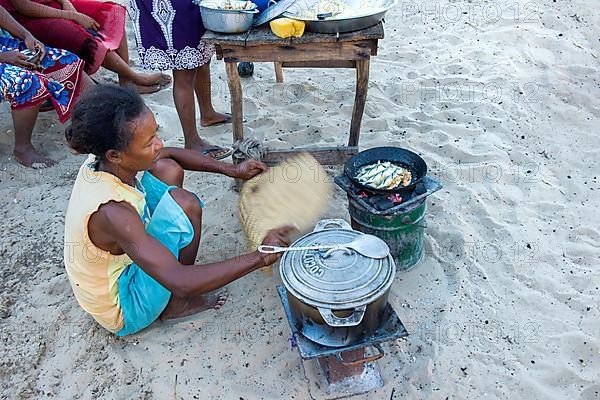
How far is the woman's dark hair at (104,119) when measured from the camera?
1778 millimetres

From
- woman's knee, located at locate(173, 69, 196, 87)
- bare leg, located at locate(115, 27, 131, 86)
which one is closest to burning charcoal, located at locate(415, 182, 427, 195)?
woman's knee, located at locate(173, 69, 196, 87)

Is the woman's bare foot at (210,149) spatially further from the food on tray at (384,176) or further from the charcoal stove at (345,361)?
the charcoal stove at (345,361)

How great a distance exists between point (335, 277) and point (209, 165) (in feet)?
3.19

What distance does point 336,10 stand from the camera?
255 cm

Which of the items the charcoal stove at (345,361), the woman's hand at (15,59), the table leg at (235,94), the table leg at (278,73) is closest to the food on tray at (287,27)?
the table leg at (235,94)

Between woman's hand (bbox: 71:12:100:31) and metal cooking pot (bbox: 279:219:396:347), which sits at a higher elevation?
woman's hand (bbox: 71:12:100:31)

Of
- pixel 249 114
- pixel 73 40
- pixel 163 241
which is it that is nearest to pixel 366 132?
pixel 249 114

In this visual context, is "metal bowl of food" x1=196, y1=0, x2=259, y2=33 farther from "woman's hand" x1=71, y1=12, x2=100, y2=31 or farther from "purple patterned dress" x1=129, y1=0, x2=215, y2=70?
"woman's hand" x1=71, y1=12, x2=100, y2=31

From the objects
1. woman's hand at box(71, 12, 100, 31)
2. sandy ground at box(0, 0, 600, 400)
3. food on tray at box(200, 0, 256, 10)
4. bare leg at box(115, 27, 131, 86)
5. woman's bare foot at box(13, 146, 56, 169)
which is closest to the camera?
sandy ground at box(0, 0, 600, 400)

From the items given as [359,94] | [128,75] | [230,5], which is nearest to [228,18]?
[230,5]

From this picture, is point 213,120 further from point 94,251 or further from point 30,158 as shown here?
point 94,251

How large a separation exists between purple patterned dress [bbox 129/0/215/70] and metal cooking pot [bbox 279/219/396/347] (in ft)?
4.97

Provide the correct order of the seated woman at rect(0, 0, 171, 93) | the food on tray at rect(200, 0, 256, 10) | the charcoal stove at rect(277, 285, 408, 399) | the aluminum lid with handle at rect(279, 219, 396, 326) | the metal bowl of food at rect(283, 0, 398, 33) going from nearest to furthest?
the aluminum lid with handle at rect(279, 219, 396, 326) → the charcoal stove at rect(277, 285, 408, 399) → the metal bowl of food at rect(283, 0, 398, 33) → the food on tray at rect(200, 0, 256, 10) → the seated woman at rect(0, 0, 171, 93)

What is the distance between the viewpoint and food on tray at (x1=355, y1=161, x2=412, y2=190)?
2334mm
